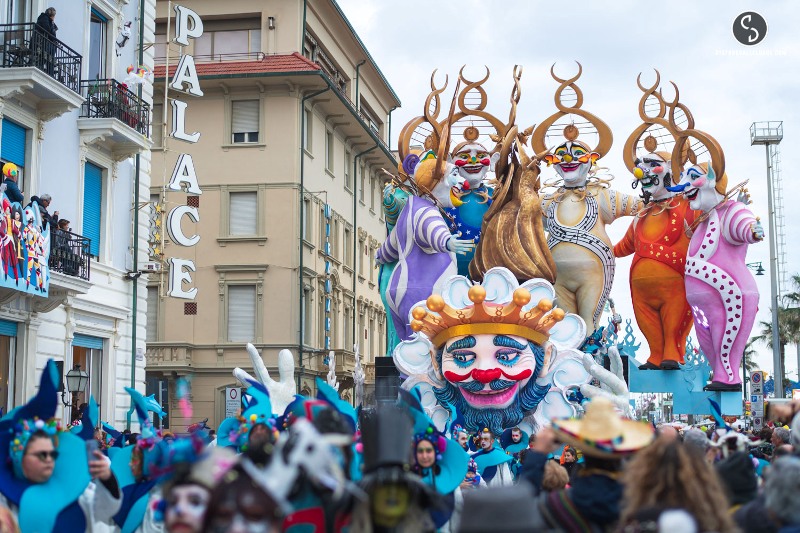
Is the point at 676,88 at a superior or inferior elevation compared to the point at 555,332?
superior

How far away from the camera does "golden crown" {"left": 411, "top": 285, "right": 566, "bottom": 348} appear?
1591cm

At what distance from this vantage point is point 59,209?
62.3 ft

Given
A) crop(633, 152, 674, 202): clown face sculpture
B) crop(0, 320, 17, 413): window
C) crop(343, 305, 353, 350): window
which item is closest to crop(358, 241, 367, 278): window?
crop(343, 305, 353, 350): window

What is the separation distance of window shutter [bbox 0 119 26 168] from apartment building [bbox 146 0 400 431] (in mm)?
14870

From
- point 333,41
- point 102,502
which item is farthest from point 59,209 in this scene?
point 333,41

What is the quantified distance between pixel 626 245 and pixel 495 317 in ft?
17.7

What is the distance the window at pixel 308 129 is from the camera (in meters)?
35.9

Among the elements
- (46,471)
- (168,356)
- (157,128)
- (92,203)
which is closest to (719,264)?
(92,203)

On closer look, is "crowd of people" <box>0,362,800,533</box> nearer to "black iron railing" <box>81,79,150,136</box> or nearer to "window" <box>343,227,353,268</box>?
"black iron railing" <box>81,79,150,136</box>

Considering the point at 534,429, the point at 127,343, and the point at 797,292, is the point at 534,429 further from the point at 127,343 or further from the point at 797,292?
the point at 797,292

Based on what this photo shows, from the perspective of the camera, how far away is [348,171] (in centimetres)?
4200

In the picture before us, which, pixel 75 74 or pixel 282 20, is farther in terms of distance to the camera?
pixel 282 20

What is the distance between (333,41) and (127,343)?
21.2 meters

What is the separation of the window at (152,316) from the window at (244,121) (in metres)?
5.25
